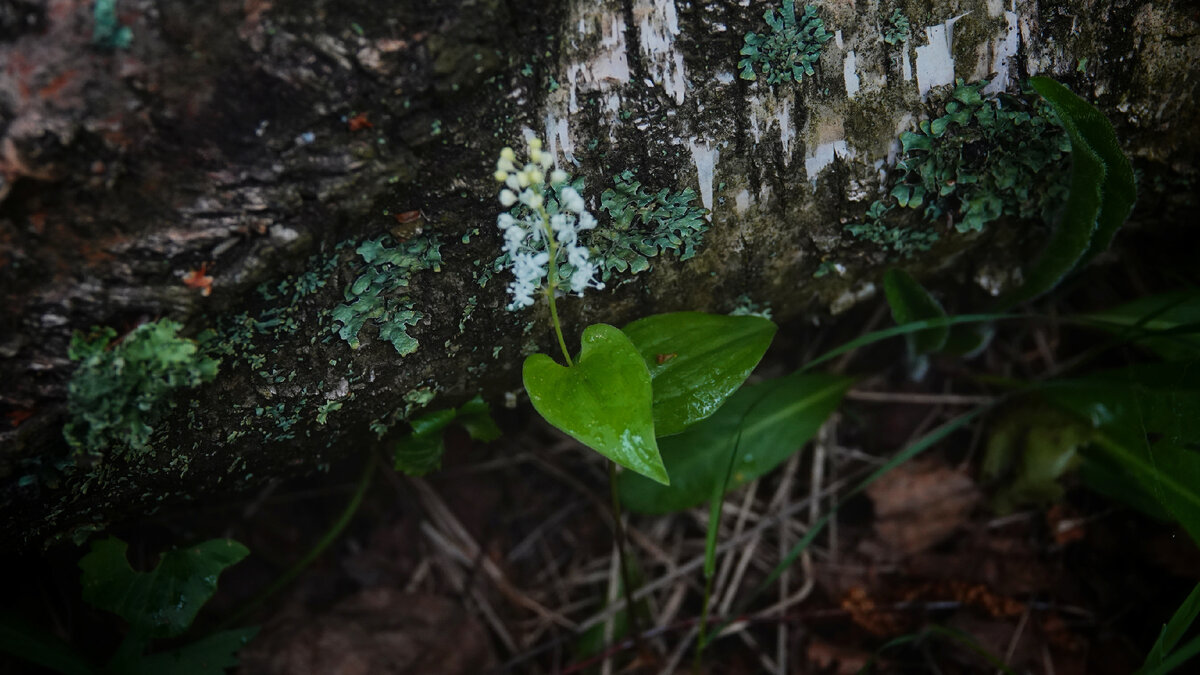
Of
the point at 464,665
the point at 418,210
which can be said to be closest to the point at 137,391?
the point at 418,210

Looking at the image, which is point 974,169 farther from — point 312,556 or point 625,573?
point 312,556

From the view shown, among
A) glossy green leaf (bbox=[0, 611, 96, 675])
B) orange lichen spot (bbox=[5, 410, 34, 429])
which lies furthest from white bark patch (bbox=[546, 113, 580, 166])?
glossy green leaf (bbox=[0, 611, 96, 675])

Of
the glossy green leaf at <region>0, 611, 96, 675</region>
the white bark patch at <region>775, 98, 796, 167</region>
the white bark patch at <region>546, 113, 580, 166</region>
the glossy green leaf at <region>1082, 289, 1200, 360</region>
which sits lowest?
the glossy green leaf at <region>0, 611, 96, 675</region>

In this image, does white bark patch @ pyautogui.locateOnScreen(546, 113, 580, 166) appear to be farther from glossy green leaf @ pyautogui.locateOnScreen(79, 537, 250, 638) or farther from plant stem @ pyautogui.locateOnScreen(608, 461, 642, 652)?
glossy green leaf @ pyautogui.locateOnScreen(79, 537, 250, 638)

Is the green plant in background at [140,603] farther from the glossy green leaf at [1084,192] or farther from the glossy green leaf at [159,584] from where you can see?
the glossy green leaf at [1084,192]

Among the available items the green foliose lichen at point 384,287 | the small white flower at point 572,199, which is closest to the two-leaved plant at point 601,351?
the small white flower at point 572,199
